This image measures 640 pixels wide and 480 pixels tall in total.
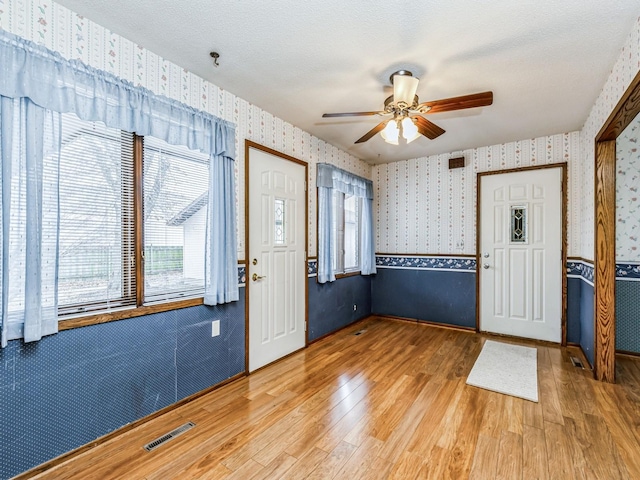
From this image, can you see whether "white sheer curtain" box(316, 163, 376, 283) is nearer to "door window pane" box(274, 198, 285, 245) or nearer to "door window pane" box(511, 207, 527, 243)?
"door window pane" box(274, 198, 285, 245)

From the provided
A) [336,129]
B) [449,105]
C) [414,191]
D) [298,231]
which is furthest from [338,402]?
[414,191]

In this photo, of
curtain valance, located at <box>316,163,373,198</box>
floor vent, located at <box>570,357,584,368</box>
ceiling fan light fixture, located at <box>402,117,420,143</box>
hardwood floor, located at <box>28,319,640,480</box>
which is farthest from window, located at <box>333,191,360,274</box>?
floor vent, located at <box>570,357,584,368</box>

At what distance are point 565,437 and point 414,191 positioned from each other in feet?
11.0

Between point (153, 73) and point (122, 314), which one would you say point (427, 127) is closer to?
point (153, 73)

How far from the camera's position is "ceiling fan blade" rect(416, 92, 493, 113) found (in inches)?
78.7

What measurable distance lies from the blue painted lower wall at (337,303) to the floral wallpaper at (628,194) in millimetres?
2959

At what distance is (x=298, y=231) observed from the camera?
11.3ft

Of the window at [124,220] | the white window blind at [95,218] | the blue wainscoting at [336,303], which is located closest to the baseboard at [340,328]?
the blue wainscoting at [336,303]

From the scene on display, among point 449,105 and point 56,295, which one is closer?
point 56,295

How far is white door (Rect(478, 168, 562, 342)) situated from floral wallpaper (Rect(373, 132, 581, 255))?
0.14m

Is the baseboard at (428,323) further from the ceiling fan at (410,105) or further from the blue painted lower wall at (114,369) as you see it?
the ceiling fan at (410,105)

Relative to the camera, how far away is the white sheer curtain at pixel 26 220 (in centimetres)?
150

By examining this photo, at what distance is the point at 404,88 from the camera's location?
209 cm

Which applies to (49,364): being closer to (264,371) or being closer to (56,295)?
(56,295)
